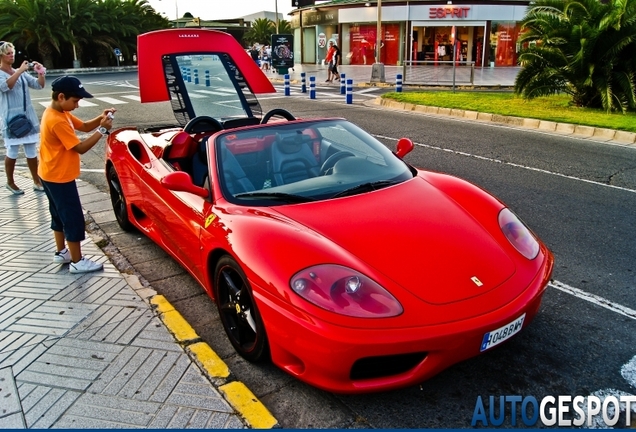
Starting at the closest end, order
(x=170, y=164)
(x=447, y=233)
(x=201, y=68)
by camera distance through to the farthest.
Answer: (x=447, y=233) → (x=170, y=164) → (x=201, y=68)

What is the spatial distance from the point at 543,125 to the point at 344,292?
10535 mm

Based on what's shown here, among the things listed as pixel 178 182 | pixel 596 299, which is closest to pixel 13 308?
pixel 178 182

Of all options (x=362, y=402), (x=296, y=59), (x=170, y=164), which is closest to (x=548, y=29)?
(x=170, y=164)

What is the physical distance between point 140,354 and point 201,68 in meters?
4.70

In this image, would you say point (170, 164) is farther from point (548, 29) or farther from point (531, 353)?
point (548, 29)

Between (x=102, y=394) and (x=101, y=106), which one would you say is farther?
(x=101, y=106)

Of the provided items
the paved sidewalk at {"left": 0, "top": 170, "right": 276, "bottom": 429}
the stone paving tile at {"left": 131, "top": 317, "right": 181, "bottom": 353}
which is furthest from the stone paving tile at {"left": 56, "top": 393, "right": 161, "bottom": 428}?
the stone paving tile at {"left": 131, "top": 317, "right": 181, "bottom": 353}

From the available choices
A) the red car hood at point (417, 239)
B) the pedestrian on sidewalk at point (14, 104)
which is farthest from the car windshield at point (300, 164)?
the pedestrian on sidewalk at point (14, 104)

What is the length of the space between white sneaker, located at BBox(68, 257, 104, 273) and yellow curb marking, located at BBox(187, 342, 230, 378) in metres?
1.67

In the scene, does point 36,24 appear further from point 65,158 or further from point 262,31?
point 65,158

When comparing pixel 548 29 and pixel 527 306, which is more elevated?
pixel 548 29

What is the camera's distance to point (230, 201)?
344 centimetres

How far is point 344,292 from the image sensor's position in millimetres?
2613

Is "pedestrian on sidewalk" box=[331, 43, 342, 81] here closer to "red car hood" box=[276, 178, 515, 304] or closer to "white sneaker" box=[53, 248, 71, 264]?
"white sneaker" box=[53, 248, 71, 264]
